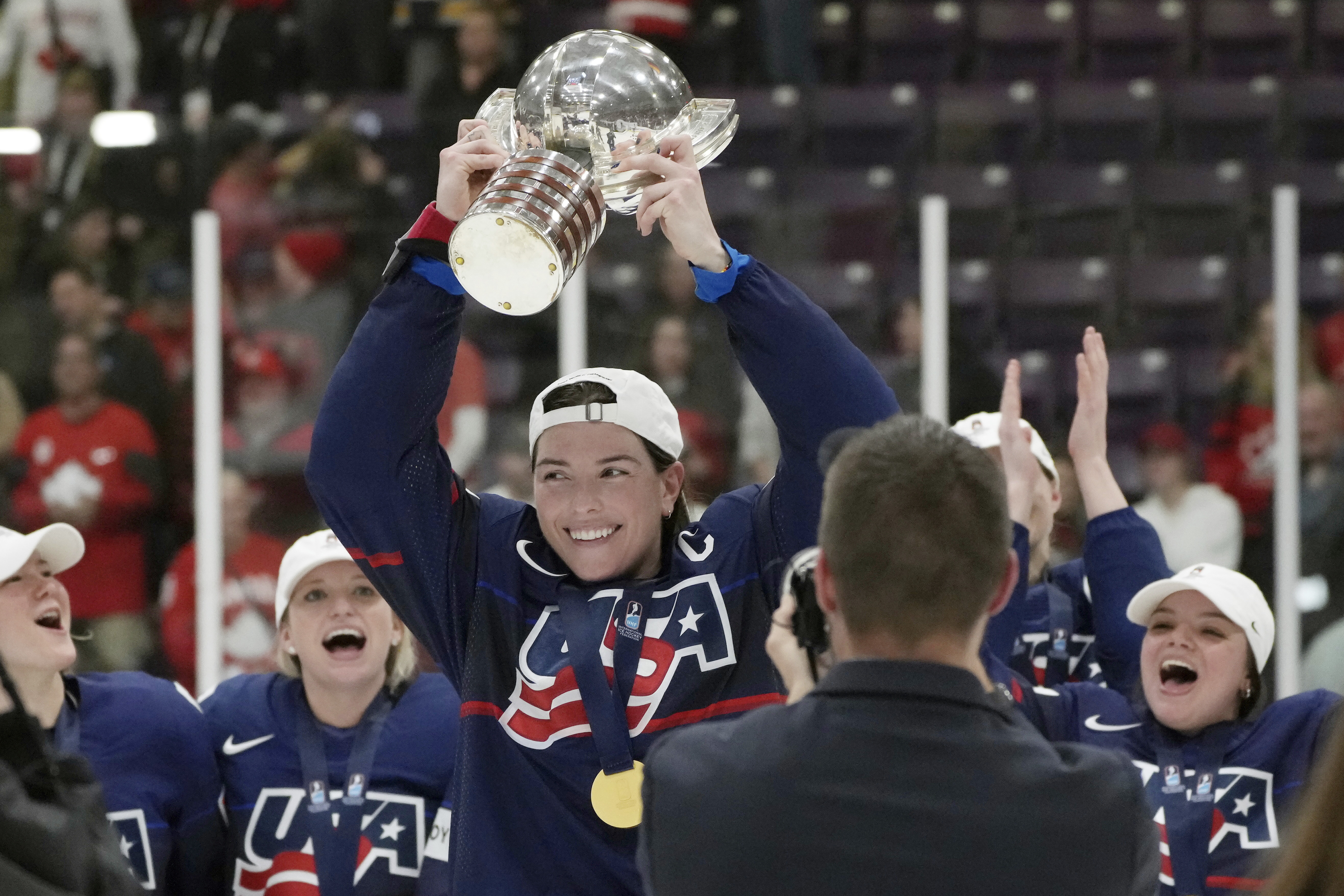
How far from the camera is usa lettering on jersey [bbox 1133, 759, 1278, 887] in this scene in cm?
264

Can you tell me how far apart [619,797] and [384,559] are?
43 centimetres

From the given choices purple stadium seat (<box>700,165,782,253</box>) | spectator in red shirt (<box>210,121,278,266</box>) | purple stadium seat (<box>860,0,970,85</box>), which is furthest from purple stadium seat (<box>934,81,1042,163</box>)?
spectator in red shirt (<box>210,121,278,266</box>)

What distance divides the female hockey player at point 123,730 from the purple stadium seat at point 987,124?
11.0 ft

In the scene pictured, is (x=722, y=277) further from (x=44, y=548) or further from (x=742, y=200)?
(x=742, y=200)

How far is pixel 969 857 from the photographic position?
4.33 ft

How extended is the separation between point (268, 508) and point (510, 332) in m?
0.80

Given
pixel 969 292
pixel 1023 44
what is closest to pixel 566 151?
pixel 969 292

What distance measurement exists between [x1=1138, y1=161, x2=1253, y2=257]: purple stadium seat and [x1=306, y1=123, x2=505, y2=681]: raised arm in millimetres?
3330

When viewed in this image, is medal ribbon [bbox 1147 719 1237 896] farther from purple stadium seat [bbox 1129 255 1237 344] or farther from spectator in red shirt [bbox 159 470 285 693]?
spectator in red shirt [bbox 159 470 285 693]

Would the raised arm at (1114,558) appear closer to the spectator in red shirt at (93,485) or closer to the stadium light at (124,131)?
the spectator in red shirt at (93,485)

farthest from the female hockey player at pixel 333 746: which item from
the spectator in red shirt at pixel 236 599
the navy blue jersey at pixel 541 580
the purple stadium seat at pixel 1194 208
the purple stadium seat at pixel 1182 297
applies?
the purple stadium seat at pixel 1194 208

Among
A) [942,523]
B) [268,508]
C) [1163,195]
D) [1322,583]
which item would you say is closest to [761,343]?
[942,523]

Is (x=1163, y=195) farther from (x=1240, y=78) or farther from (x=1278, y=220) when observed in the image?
(x=1240, y=78)

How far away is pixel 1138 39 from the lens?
673 cm
